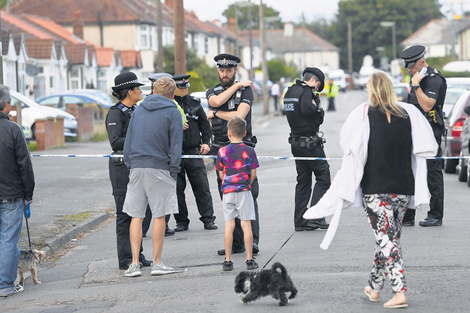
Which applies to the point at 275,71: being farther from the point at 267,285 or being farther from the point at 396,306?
the point at 396,306

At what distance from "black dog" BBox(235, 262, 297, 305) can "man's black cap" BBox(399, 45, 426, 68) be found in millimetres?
4115

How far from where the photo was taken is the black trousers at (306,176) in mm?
10297

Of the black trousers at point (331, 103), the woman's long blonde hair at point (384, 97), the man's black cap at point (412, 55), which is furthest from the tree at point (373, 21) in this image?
the woman's long blonde hair at point (384, 97)

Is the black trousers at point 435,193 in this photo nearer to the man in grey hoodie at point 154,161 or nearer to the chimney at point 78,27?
the man in grey hoodie at point 154,161

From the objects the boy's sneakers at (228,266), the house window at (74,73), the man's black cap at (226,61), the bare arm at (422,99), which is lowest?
the boy's sneakers at (228,266)

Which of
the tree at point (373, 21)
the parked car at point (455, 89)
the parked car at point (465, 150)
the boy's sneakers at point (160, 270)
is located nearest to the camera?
the boy's sneakers at point (160, 270)

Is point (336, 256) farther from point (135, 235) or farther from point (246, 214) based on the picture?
point (135, 235)

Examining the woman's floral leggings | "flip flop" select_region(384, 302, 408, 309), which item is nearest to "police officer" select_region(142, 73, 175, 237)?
the woman's floral leggings

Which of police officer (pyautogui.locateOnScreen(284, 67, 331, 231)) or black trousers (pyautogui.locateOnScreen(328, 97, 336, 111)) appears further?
black trousers (pyautogui.locateOnScreen(328, 97, 336, 111))

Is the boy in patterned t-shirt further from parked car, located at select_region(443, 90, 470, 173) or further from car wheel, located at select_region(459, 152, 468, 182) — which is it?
parked car, located at select_region(443, 90, 470, 173)

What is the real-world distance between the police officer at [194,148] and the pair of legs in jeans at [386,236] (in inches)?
169

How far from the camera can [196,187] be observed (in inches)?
436

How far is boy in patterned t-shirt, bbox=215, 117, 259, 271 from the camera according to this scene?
8.10m

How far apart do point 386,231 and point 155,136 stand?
2.61 metres
